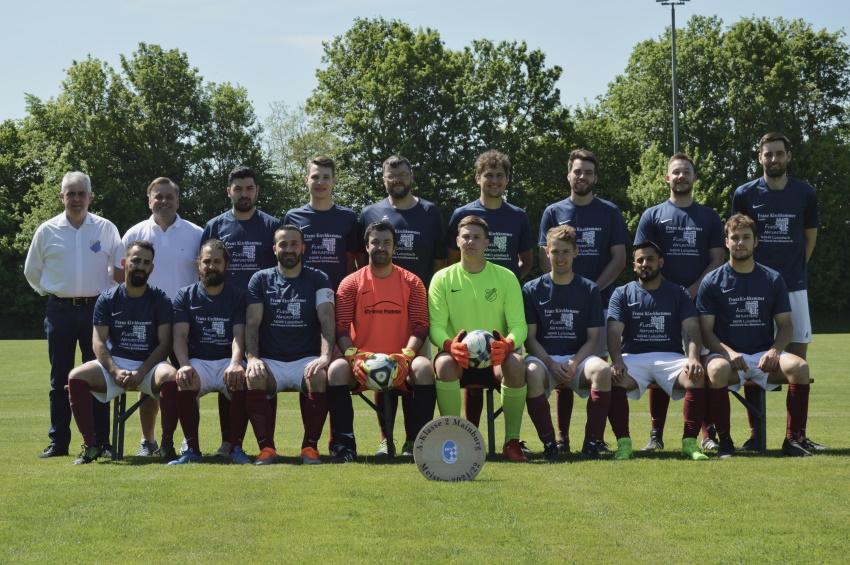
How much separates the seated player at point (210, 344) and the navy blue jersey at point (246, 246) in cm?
41

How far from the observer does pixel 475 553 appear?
4422 millimetres

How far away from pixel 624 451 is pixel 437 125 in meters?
33.3

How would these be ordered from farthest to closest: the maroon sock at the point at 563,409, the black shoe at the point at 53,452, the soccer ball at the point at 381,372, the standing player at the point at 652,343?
the maroon sock at the point at 563,409 → the black shoe at the point at 53,452 → the standing player at the point at 652,343 → the soccer ball at the point at 381,372

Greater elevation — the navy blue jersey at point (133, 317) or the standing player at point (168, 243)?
the standing player at point (168, 243)

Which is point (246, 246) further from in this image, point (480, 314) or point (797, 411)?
point (797, 411)

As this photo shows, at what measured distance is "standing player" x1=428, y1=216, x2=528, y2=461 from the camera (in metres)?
7.46

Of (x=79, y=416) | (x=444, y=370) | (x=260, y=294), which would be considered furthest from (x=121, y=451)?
(x=444, y=370)

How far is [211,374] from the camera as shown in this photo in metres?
7.68

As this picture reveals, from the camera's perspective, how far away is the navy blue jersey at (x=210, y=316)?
781cm

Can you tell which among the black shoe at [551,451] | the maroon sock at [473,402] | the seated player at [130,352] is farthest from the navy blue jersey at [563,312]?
the seated player at [130,352]

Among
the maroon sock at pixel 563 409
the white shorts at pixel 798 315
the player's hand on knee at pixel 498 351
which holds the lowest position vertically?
the maroon sock at pixel 563 409

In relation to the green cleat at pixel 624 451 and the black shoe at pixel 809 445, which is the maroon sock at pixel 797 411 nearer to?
the black shoe at pixel 809 445

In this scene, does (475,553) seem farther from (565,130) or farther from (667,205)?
(565,130)

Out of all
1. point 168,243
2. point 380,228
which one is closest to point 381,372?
point 380,228
